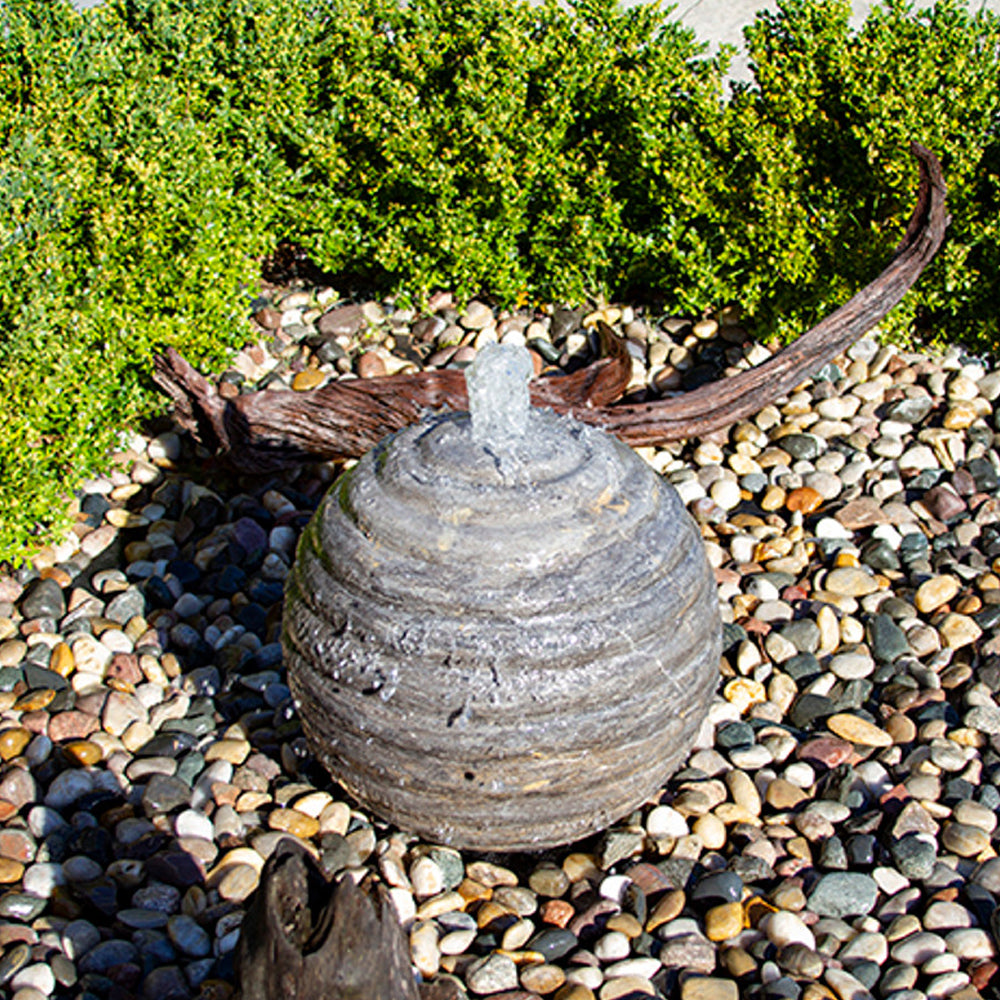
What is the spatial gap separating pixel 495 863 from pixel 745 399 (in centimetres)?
218

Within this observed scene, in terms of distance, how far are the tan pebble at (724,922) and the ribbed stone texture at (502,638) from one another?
384 millimetres

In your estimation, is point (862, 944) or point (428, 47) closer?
point (862, 944)

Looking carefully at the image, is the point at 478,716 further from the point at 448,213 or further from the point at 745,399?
the point at 448,213

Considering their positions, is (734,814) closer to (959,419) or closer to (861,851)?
(861,851)

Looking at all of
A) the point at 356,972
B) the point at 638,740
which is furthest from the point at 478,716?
the point at 356,972

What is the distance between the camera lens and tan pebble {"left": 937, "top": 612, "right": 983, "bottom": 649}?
13.5 feet

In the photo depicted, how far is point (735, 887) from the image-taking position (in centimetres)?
317

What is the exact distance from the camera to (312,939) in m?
2.25

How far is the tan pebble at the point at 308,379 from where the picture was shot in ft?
17.1

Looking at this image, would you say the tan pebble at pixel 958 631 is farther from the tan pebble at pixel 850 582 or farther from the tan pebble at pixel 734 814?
the tan pebble at pixel 734 814

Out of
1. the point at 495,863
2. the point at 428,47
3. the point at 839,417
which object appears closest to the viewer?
the point at 495,863

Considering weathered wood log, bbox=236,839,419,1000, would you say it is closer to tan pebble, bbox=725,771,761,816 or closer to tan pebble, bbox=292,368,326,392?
tan pebble, bbox=725,771,761,816

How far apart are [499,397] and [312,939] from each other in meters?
1.38

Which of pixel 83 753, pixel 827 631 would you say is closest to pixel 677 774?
pixel 827 631
